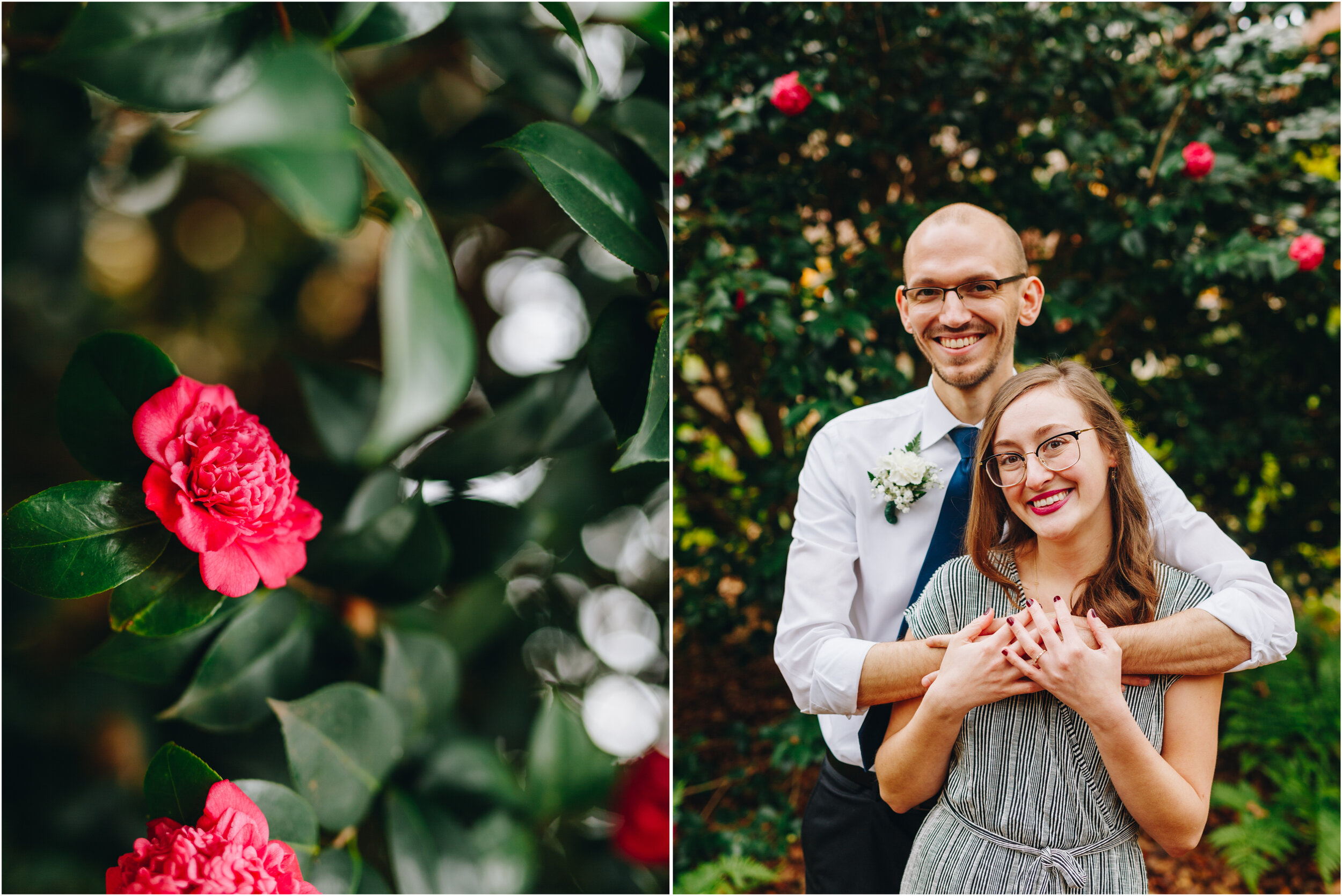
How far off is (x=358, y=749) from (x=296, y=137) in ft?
1.61

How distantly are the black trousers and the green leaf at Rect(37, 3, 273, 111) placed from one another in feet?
3.03

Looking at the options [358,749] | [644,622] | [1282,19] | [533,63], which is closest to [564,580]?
[644,622]

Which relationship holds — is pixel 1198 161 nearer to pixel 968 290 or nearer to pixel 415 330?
pixel 968 290

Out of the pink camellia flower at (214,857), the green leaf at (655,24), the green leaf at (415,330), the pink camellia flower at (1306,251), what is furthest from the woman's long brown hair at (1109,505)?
the pink camellia flower at (214,857)

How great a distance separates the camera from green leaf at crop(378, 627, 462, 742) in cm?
67

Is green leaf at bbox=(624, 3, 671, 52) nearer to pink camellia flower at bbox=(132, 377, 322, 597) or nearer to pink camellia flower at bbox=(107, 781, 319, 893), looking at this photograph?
pink camellia flower at bbox=(132, 377, 322, 597)

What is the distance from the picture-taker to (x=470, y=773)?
0.69m

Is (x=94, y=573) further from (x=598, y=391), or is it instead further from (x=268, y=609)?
(x=598, y=391)

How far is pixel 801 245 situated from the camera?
3.24ft

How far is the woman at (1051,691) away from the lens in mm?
777

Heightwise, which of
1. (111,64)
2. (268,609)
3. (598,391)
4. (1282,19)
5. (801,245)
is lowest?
(268,609)

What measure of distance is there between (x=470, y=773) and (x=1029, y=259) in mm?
829

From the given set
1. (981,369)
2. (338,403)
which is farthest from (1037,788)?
(338,403)

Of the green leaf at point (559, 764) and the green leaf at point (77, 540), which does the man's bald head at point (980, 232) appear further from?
the green leaf at point (77, 540)
